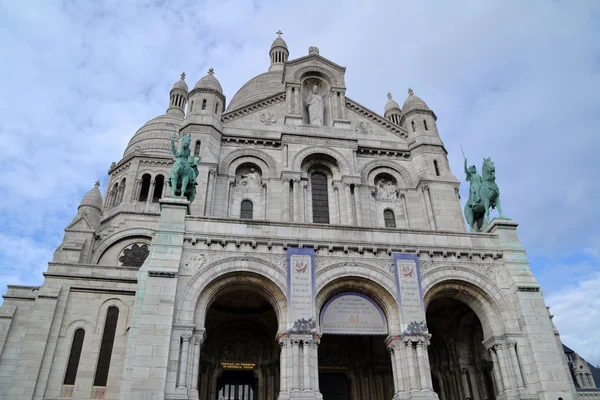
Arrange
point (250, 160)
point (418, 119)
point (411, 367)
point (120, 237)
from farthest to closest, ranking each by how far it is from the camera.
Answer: point (120, 237)
point (418, 119)
point (250, 160)
point (411, 367)

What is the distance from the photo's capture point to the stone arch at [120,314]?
75.3 ft

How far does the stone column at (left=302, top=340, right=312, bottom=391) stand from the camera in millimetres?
15277

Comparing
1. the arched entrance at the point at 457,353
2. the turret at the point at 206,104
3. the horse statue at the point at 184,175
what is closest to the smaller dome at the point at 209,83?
the turret at the point at 206,104

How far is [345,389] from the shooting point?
20.5 metres

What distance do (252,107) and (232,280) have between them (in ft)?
44.5

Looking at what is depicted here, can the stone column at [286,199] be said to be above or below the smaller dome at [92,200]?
below

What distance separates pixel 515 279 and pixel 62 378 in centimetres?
1975

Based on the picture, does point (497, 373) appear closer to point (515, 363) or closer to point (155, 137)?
point (515, 363)

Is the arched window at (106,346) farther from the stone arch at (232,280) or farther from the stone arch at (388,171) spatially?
the stone arch at (388,171)

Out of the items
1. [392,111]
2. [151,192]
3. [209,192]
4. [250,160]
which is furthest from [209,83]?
[392,111]

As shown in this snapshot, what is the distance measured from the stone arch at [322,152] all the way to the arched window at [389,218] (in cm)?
294

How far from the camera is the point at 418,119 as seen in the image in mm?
28641

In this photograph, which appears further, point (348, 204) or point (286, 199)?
point (348, 204)

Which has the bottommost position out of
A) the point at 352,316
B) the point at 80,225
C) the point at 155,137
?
the point at 352,316
